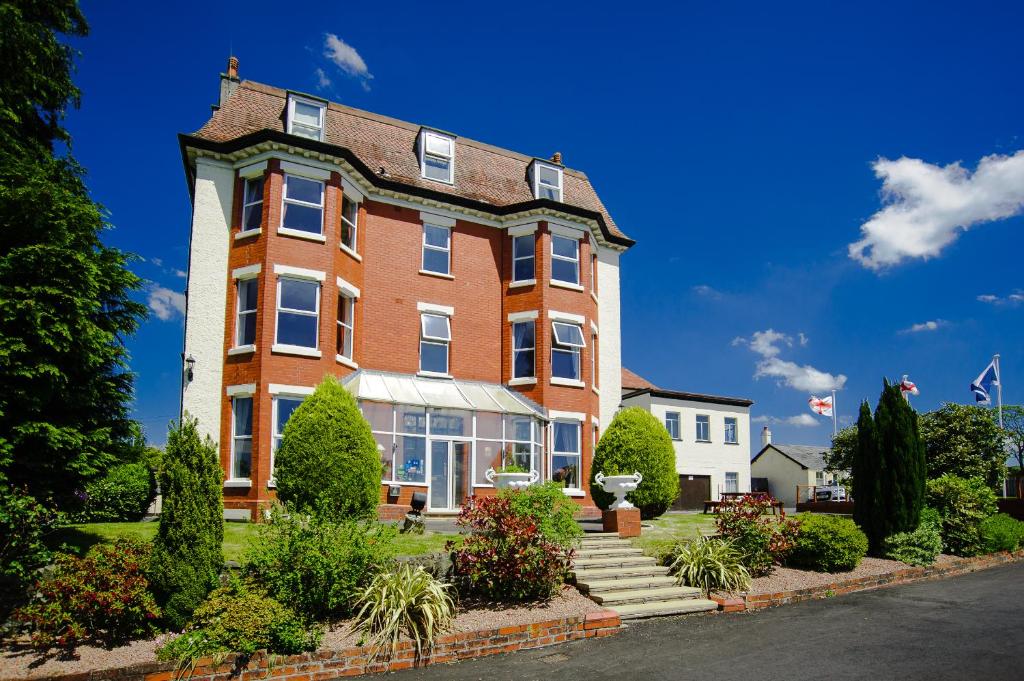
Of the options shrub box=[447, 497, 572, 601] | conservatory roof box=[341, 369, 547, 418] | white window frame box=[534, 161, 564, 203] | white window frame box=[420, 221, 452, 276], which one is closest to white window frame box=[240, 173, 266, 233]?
conservatory roof box=[341, 369, 547, 418]

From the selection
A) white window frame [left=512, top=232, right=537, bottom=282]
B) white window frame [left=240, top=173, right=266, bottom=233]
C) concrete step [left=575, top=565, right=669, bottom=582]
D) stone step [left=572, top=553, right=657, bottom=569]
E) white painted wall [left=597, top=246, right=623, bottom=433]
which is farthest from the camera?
white painted wall [left=597, top=246, right=623, bottom=433]

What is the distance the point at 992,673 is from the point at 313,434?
1204 centimetres

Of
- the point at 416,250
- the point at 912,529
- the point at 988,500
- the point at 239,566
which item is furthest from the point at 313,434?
the point at 988,500

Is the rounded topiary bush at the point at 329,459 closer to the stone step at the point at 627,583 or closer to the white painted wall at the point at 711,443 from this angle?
the stone step at the point at 627,583

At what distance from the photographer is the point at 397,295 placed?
2283 cm

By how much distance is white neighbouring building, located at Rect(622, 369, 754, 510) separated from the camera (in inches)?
1457

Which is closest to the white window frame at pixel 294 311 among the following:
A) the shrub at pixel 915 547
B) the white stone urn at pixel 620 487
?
the white stone urn at pixel 620 487

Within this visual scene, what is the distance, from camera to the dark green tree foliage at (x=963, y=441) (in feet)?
94.8

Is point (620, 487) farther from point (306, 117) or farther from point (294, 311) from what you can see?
point (306, 117)

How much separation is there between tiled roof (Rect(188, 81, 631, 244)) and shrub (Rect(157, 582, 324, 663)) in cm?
1453

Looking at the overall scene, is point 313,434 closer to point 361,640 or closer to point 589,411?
point 361,640

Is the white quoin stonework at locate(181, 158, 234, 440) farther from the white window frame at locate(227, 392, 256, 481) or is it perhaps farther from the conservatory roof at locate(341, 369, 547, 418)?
the conservatory roof at locate(341, 369, 547, 418)

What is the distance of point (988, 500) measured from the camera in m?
18.6

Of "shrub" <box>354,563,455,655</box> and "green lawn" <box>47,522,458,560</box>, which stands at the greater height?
"green lawn" <box>47,522,458,560</box>
